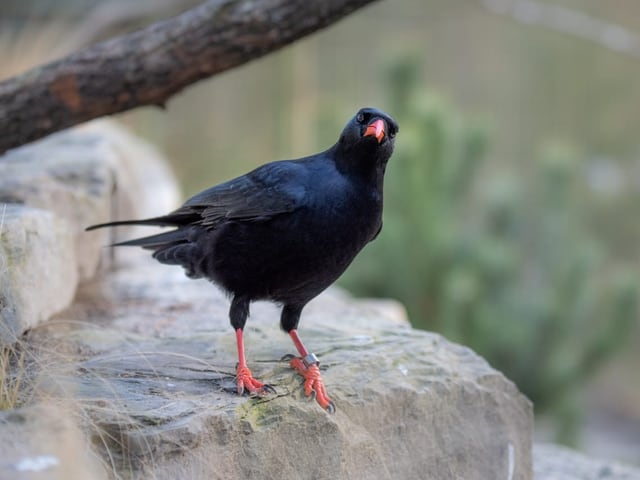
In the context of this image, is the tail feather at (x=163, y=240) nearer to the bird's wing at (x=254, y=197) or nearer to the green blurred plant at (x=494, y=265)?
the bird's wing at (x=254, y=197)

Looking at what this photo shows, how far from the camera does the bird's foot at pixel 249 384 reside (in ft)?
10.3

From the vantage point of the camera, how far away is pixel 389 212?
8734 millimetres

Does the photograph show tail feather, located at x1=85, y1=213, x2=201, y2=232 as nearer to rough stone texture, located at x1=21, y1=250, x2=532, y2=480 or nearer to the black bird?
A: the black bird

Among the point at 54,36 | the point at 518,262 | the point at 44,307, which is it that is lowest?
the point at 518,262

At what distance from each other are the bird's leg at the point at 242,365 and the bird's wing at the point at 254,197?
32 cm

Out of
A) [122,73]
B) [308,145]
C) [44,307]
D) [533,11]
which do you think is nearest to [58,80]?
[122,73]

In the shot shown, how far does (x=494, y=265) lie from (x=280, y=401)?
18.5 feet

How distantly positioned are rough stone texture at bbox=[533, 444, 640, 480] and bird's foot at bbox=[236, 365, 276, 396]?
1936mm

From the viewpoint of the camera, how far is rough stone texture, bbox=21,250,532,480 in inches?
112

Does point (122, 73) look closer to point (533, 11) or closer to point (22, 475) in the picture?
point (22, 475)

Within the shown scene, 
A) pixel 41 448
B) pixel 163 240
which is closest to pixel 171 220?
pixel 163 240

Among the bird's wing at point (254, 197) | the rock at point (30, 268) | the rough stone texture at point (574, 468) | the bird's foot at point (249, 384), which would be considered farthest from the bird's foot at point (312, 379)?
the rough stone texture at point (574, 468)

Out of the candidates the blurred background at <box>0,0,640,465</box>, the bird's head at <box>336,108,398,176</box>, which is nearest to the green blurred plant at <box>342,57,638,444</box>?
the blurred background at <box>0,0,640,465</box>

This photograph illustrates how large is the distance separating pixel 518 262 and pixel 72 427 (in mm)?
6913
